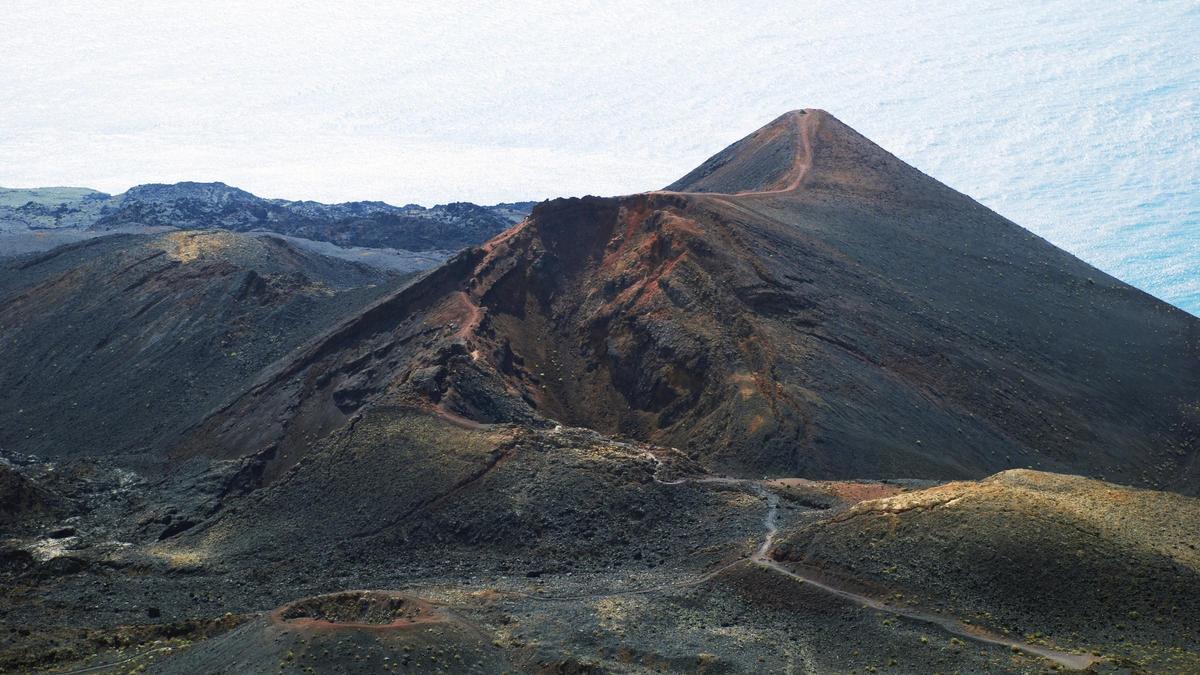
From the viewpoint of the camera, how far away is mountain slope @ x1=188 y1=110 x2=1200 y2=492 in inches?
2324

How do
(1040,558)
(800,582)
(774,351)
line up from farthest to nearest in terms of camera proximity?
(774,351)
(800,582)
(1040,558)

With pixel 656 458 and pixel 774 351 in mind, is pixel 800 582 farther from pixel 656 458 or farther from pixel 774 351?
pixel 774 351

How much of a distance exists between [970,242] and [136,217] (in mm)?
114434

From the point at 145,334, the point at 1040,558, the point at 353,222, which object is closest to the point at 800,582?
the point at 1040,558

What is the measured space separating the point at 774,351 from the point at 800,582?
24.0 meters

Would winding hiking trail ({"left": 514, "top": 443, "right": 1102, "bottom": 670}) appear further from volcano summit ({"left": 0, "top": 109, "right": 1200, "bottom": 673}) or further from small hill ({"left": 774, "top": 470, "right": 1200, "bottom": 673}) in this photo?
small hill ({"left": 774, "top": 470, "right": 1200, "bottom": 673})

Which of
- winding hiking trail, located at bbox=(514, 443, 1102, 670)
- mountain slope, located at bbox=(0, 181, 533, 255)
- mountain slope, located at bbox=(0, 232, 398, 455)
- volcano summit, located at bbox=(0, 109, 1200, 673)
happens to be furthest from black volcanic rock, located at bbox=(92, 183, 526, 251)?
winding hiking trail, located at bbox=(514, 443, 1102, 670)

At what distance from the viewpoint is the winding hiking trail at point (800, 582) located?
33750 millimetres

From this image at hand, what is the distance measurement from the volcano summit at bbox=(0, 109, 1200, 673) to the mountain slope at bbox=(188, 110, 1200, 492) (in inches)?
9.4

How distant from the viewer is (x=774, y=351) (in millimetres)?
62375

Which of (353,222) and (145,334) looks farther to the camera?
(353,222)

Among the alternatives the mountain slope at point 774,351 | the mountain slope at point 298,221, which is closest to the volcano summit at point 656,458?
the mountain slope at point 774,351

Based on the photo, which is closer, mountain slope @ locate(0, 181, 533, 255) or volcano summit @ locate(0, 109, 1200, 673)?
volcano summit @ locate(0, 109, 1200, 673)

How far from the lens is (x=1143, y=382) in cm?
7431
